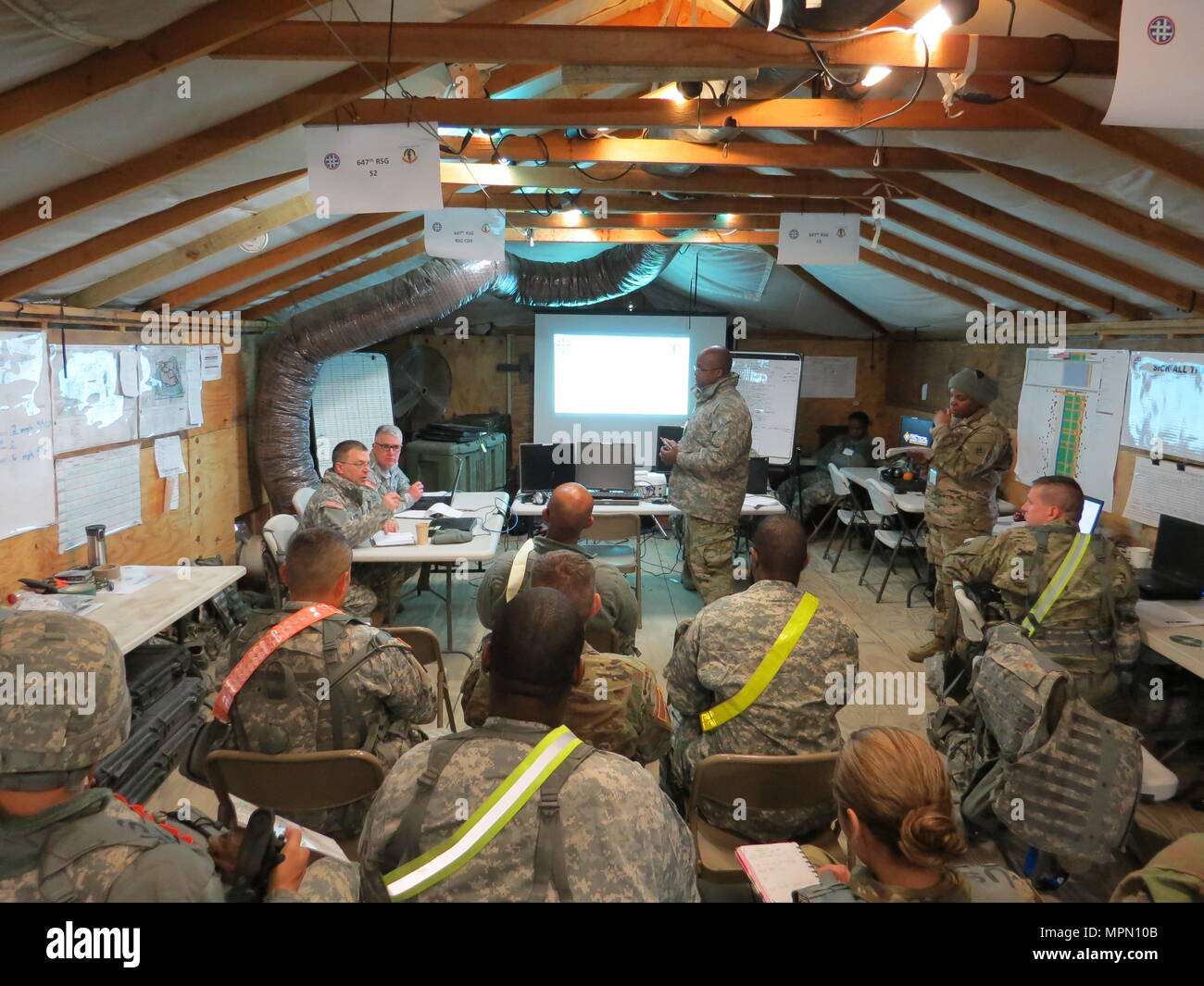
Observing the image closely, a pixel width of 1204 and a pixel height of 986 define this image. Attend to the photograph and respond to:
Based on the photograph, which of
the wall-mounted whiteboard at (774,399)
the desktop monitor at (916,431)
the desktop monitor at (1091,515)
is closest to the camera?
the desktop monitor at (1091,515)

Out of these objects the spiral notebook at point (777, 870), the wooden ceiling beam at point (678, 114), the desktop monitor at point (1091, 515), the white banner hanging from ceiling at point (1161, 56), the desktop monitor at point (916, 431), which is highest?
the wooden ceiling beam at point (678, 114)

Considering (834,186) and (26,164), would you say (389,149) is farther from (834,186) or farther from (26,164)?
(834,186)

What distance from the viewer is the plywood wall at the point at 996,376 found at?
462 cm

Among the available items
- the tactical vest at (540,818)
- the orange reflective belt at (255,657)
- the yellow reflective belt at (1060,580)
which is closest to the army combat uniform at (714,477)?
the yellow reflective belt at (1060,580)

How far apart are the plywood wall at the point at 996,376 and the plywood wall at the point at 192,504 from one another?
5760 millimetres

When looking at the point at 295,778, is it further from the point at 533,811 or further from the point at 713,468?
the point at 713,468

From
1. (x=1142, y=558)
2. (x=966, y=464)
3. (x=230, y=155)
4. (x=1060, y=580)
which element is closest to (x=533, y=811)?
(x=1060, y=580)

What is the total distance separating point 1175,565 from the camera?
12.7 ft

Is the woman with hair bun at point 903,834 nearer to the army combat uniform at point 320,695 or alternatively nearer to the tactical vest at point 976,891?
the tactical vest at point 976,891

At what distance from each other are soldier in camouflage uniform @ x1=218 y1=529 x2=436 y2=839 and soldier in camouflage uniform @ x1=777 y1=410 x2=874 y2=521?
603 cm

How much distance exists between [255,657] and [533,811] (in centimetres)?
116

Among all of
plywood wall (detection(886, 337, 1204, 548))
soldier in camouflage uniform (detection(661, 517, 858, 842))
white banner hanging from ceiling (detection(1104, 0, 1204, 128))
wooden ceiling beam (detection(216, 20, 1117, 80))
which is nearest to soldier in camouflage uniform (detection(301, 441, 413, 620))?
wooden ceiling beam (detection(216, 20, 1117, 80))

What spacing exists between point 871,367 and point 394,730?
7860mm

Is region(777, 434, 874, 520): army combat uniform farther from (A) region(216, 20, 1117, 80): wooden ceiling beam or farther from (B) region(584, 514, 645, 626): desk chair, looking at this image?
(A) region(216, 20, 1117, 80): wooden ceiling beam
